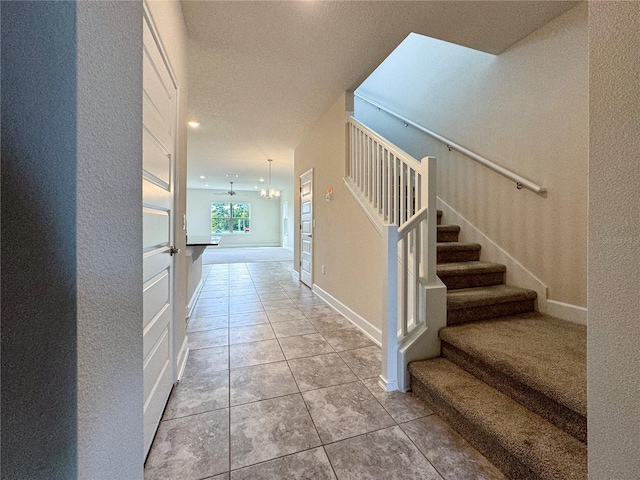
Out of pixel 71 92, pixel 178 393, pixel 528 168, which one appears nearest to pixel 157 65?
pixel 71 92

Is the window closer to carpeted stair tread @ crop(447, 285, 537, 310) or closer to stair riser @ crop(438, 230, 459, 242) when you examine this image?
stair riser @ crop(438, 230, 459, 242)

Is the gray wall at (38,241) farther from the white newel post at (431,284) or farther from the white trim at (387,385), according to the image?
the white newel post at (431,284)

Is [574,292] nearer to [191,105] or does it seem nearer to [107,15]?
[107,15]

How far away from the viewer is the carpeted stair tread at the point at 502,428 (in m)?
0.98

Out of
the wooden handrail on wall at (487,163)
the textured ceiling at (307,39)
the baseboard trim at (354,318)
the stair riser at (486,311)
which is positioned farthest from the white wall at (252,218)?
the stair riser at (486,311)

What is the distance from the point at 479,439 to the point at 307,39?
2.87 meters

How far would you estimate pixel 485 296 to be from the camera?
1917 mm

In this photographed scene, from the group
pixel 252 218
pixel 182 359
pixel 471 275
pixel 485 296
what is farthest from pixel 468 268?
pixel 252 218

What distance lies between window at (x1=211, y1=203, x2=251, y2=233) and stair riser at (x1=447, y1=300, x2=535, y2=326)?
38.1 feet

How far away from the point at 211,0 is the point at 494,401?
9.66 feet

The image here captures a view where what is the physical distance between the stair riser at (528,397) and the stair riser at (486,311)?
0.81ft

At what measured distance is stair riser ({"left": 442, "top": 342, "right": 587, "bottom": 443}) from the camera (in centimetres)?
107

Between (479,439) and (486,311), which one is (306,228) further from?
(479,439)

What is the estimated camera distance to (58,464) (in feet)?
1.25
